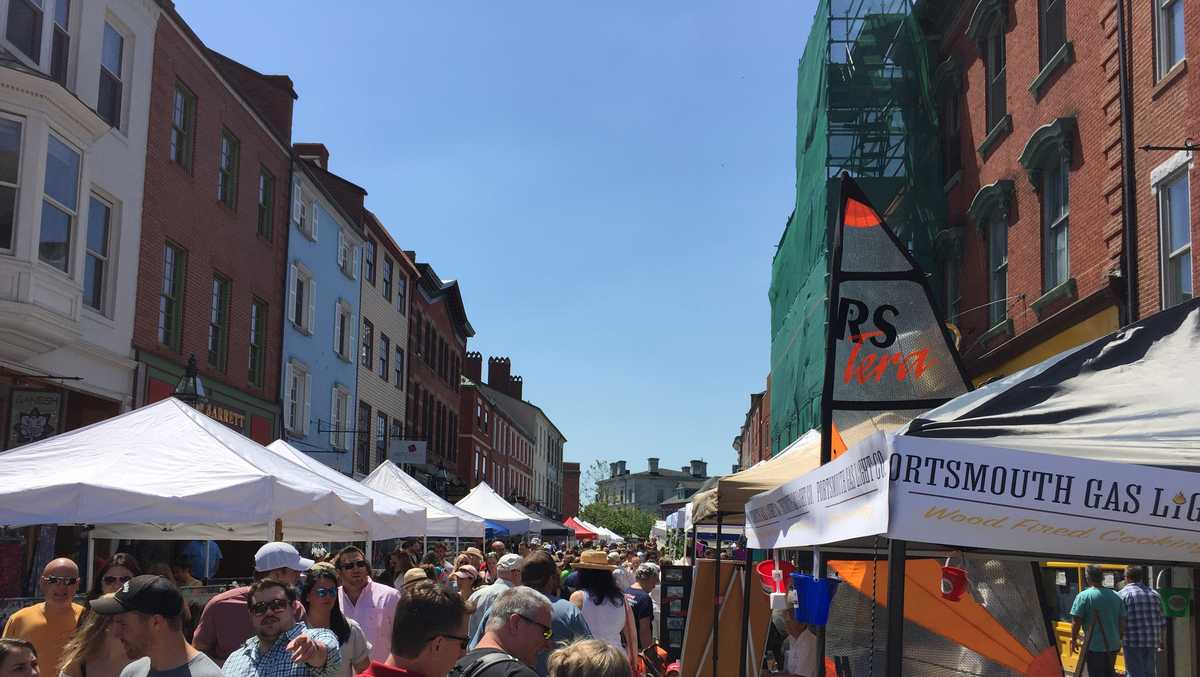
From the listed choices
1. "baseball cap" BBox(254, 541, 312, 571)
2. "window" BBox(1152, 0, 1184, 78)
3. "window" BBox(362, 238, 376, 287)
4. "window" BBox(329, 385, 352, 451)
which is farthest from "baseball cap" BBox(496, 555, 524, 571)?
"window" BBox(362, 238, 376, 287)

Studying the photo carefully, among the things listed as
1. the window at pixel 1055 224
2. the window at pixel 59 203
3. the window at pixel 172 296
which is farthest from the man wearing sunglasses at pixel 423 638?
the window at pixel 172 296

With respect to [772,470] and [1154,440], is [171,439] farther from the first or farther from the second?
[1154,440]

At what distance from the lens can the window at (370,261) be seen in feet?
119

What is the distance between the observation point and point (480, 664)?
418 cm

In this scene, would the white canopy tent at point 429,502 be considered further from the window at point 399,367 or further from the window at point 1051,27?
the window at point 399,367

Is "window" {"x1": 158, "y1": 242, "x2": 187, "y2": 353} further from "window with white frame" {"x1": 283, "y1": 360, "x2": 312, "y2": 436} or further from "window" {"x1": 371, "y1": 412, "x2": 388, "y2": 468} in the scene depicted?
"window" {"x1": 371, "y1": 412, "x2": 388, "y2": 468}

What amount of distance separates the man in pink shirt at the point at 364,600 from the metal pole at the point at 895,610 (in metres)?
5.46

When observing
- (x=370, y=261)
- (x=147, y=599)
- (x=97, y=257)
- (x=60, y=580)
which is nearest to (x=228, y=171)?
(x=97, y=257)

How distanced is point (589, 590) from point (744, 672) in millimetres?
1909

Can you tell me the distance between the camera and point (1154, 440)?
4.58 metres

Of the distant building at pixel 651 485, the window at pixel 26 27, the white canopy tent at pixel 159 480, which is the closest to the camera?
the white canopy tent at pixel 159 480

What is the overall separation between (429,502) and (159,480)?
12195 mm

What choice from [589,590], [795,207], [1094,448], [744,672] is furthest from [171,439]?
[795,207]

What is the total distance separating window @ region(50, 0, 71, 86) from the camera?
53.5ft
